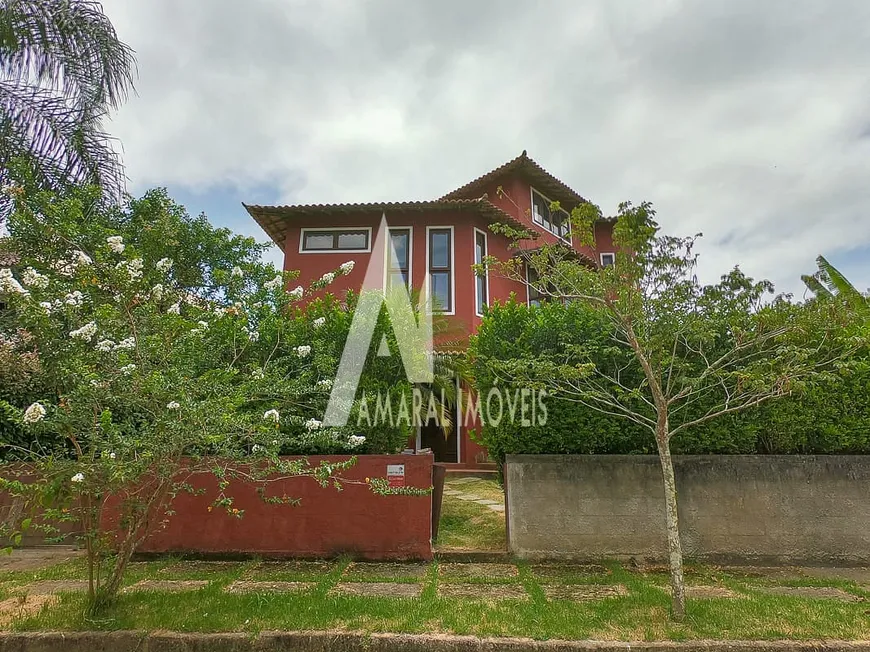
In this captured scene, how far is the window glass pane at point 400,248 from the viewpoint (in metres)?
14.8

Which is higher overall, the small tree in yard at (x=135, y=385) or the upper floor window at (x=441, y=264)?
the upper floor window at (x=441, y=264)

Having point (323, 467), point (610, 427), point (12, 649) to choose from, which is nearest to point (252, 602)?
point (323, 467)

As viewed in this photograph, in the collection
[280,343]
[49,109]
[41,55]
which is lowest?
[280,343]

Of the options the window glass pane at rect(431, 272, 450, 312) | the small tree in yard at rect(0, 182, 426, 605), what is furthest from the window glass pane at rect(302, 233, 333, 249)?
the small tree in yard at rect(0, 182, 426, 605)

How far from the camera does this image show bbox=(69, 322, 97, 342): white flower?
425 centimetres

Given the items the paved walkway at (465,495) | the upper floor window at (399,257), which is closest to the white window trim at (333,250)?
the upper floor window at (399,257)

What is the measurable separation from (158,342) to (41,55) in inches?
285

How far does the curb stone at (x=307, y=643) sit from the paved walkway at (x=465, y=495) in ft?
13.5

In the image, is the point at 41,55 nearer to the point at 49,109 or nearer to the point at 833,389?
the point at 49,109

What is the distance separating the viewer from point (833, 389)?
6.47 meters

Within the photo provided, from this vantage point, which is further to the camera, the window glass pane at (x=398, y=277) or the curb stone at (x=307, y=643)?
the window glass pane at (x=398, y=277)

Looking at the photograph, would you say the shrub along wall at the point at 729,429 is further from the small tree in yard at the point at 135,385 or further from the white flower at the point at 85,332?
the white flower at the point at 85,332

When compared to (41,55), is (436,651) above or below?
below

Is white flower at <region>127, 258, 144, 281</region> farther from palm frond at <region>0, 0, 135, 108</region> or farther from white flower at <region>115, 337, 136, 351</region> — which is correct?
palm frond at <region>0, 0, 135, 108</region>
